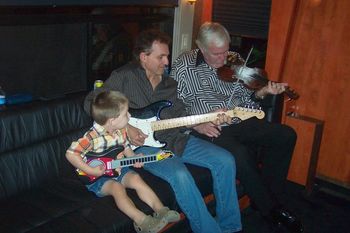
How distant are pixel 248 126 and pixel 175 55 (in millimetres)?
1203

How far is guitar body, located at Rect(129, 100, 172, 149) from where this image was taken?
2.41 m

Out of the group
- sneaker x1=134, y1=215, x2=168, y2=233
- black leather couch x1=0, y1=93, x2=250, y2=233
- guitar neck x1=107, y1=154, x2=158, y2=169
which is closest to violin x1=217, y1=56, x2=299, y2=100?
black leather couch x1=0, y1=93, x2=250, y2=233

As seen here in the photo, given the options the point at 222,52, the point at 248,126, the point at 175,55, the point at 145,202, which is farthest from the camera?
the point at 175,55

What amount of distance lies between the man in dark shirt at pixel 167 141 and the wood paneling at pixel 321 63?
1.06 m

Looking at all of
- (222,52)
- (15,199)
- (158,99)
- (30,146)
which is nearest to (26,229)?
(15,199)

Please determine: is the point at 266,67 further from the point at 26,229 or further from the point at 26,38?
the point at 26,229

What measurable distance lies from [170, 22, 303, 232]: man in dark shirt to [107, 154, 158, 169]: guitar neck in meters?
0.59

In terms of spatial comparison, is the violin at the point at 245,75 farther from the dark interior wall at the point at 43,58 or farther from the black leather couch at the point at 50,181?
the dark interior wall at the point at 43,58

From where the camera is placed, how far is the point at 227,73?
9.08ft

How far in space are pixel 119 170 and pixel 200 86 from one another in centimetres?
92

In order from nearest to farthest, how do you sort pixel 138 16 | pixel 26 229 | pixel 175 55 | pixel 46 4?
pixel 26 229
pixel 46 4
pixel 138 16
pixel 175 55

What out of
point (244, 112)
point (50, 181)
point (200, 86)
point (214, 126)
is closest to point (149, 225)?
point (50, 181)

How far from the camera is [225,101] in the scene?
279cm

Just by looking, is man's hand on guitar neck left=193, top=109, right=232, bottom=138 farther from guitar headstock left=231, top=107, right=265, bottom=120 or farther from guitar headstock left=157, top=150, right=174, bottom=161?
guitar headstock left=157, top=150, right=174, bottom=161
